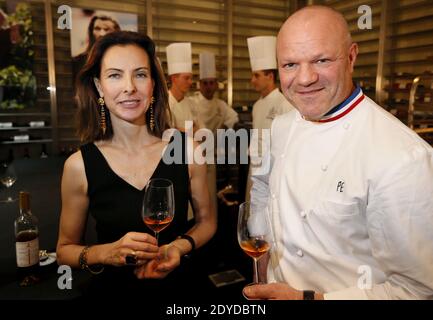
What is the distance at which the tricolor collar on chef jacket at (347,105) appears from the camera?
0.93m

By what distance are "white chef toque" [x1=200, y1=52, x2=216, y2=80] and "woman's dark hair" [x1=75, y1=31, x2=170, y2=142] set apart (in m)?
2.78

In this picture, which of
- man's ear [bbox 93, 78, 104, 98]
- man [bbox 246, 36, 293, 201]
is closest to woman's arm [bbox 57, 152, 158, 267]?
man's ear [bbox 93, 78, 104, 98]

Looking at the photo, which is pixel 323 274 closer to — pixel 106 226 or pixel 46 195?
pixel 106 226

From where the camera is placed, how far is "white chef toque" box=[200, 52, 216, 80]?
3.84 meters

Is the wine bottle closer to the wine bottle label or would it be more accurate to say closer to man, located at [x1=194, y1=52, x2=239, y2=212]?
the wine bottle label

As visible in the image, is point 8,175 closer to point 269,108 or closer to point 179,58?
point 179,58

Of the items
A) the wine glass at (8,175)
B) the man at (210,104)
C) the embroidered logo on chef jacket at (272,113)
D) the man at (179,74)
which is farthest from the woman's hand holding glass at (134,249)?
the man at (210,104)

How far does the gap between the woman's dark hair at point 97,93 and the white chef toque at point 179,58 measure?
77.2 inches

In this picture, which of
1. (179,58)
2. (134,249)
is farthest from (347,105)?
(179,58)

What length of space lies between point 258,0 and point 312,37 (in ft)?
12.9

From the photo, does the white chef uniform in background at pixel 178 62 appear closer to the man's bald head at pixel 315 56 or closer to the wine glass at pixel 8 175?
the wine glass at pixel 8 175

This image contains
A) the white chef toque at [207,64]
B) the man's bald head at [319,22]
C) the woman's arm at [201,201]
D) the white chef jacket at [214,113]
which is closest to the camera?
the man's bald head at [319,22]
